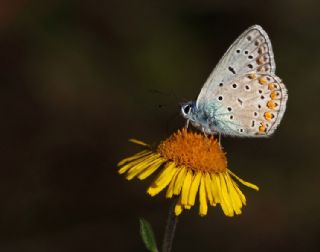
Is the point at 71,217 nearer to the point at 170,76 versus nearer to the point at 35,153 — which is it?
the point at 35,153

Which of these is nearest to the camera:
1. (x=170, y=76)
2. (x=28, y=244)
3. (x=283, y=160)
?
(x=28, y=244)

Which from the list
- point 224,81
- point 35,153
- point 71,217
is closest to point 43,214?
point 71,217

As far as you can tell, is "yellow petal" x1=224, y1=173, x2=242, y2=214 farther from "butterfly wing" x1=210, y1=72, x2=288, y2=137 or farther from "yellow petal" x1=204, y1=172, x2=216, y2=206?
"butterfly wing" x1=210, y1=72, x2=288, y2=137

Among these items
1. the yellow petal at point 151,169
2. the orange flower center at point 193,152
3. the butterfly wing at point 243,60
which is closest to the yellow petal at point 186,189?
the orange flower center at point 193,152

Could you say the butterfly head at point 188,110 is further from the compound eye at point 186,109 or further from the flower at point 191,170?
the flower at point 191,170

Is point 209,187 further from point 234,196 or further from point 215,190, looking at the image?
point 234,196

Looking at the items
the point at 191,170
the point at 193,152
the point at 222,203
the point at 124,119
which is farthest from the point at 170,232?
the point at 124,119
